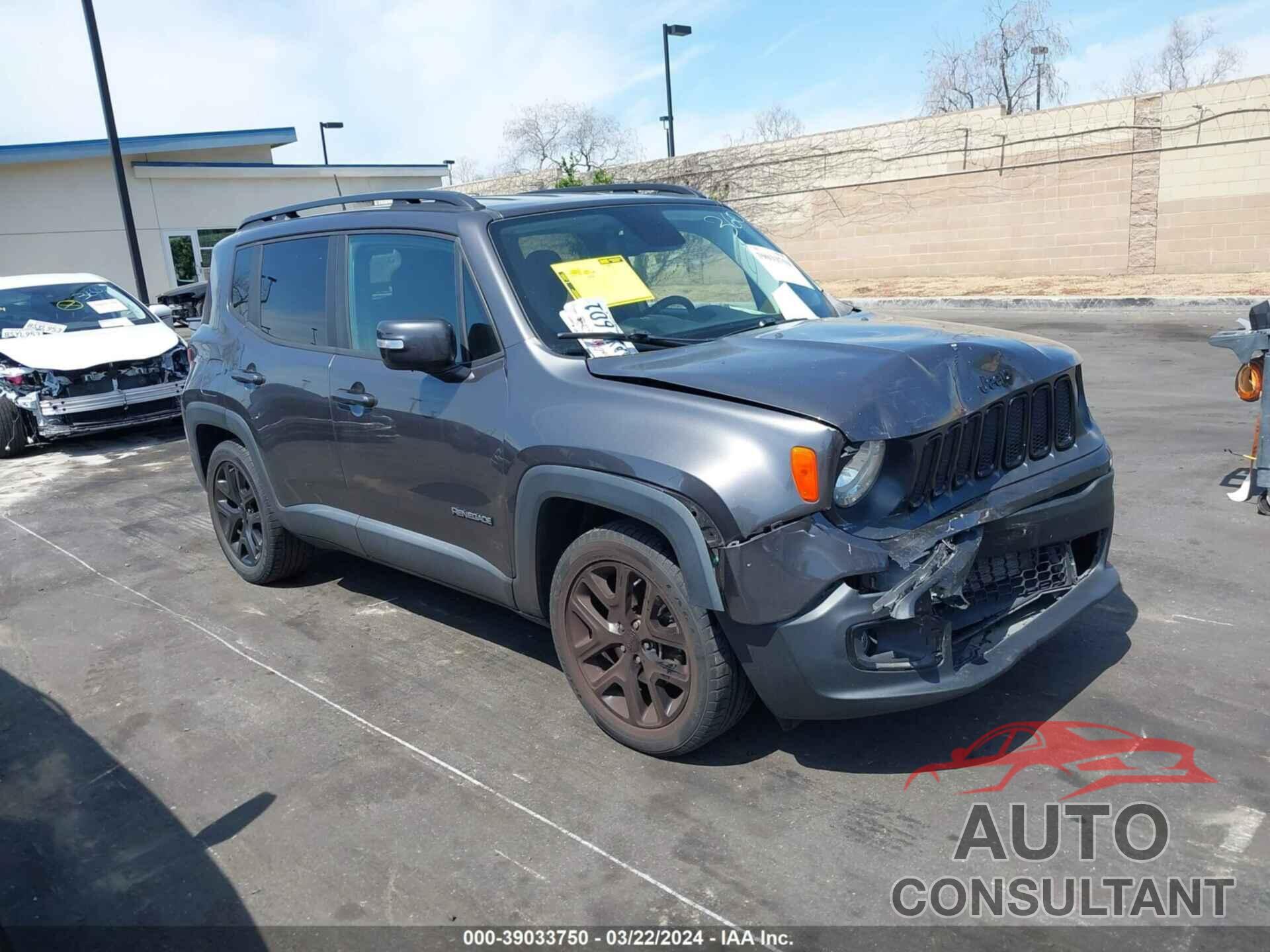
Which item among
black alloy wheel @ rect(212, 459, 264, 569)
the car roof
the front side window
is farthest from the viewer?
the car roof

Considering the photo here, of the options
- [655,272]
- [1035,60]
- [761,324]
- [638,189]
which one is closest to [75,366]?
[638,189]

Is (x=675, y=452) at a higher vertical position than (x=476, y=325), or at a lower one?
lower

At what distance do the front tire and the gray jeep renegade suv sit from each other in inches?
0.4

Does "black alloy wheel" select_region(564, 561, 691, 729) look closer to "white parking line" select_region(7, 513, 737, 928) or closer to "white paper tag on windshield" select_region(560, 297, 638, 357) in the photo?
"white parking line" select_region(7, 513, 737, 928)

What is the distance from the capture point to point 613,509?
3455 millimetres

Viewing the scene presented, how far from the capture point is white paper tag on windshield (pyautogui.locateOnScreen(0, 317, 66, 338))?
1052cm

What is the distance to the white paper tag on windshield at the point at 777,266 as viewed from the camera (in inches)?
183

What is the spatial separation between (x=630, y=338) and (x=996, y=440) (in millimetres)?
1348

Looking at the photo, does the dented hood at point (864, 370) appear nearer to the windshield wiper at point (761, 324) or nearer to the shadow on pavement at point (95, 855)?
the windshield wiper at point (761, 324)

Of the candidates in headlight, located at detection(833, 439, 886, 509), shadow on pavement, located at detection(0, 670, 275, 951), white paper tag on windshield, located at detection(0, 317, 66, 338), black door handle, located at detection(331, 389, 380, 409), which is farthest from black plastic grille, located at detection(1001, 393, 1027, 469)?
white paper tag on windshield, located at detection(0, 317, 66, 338)

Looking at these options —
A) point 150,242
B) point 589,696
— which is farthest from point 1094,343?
point 150,242

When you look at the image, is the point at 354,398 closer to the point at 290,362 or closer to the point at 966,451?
the point at 290,362

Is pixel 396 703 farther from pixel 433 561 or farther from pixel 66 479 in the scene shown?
pixel 66 479

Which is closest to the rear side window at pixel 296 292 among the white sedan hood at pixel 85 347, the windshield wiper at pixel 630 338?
the windshield wiper at pixel 630 338
